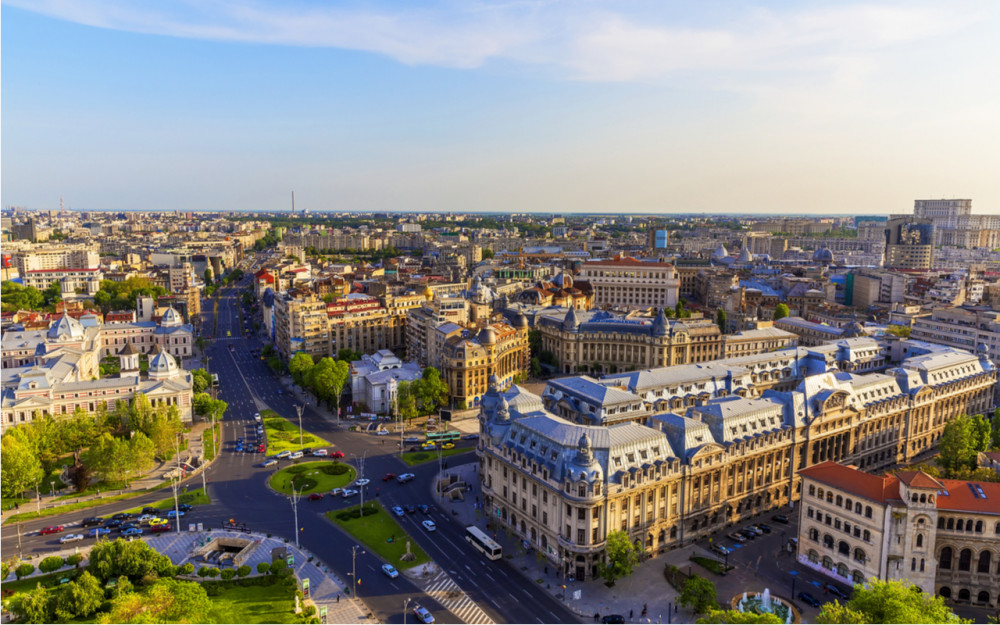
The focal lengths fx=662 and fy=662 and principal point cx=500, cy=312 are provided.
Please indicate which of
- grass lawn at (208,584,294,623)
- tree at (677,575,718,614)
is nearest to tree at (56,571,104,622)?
grass lawn at (208,584,294,623)

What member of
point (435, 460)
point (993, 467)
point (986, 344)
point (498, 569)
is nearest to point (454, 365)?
point (435, 460)

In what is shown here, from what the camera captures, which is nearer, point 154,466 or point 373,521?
point 373,521

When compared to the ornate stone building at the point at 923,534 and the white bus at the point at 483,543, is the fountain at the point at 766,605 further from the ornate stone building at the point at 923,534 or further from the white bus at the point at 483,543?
the white bus at the point at 483,543

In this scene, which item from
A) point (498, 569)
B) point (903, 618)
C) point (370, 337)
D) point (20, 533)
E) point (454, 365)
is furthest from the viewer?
point (370, 337)

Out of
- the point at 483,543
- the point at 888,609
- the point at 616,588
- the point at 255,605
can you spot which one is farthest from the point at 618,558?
the point at 255,605

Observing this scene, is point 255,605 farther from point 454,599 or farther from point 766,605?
point 766,605

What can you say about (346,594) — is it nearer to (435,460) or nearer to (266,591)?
(266,591)
